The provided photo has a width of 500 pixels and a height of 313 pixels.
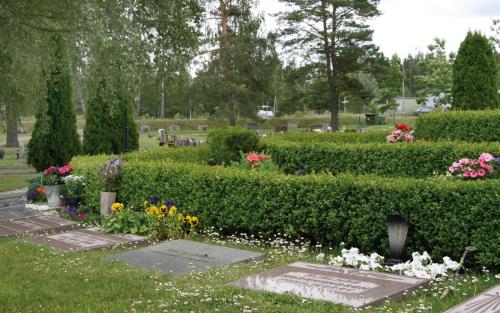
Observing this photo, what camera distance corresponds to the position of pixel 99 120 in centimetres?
1549

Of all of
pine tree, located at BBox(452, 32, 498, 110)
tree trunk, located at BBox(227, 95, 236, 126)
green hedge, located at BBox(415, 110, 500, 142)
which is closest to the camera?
green hedge, located at BBox(415, 110, 500, 142)

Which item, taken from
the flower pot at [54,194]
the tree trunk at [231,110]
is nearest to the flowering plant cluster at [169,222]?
the flower pot at [54,194]

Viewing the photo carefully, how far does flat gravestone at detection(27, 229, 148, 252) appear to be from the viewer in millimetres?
6504

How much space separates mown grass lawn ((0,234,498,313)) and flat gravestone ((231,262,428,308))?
0.11m

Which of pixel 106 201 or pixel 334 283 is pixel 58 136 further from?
pixel 334 283

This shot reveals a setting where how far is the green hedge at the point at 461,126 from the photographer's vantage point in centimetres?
1034

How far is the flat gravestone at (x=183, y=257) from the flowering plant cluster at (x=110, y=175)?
246cm

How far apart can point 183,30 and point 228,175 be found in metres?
2.47

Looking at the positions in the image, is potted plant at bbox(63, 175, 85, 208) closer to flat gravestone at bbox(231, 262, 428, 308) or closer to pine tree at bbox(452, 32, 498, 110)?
flat gravestone at bbox(231, 262, 428, 308)

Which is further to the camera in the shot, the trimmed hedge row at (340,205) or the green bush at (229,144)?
the green bush at (229,144)

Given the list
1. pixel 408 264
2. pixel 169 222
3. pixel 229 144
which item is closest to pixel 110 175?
pixel 169 222

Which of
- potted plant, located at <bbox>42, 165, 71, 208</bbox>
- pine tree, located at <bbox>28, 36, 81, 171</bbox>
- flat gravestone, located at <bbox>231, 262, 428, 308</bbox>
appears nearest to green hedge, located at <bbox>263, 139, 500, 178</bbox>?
potted plant, located at <bbox>42, 165, 71, 208</bbox>

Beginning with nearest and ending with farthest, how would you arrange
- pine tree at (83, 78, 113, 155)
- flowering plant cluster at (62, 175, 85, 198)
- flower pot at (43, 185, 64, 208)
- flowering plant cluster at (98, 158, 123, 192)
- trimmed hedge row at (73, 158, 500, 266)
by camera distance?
1. trimmed hedge row at (73, 158, 500, 266)
2. flowering plant cluster at (98, 158, 123, 192)
3. flowering plant cluster at (62, 175, 85, 198)
4. flower pot at (43, 185, 64, 208)
5. pine tree at (83, 78, 113, 155)

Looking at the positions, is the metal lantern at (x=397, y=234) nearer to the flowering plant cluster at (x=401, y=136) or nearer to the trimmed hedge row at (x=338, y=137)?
the flowering plant cluster at (x=401, y=136)
